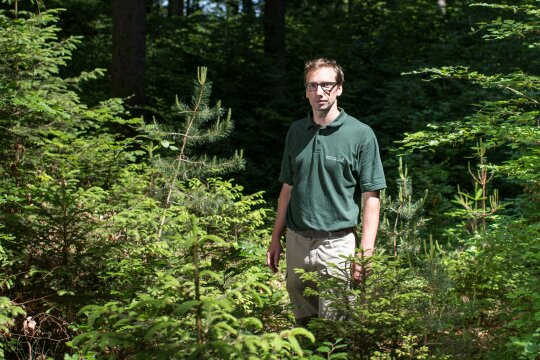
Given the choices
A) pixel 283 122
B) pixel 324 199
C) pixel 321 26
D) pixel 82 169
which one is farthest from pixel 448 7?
pixel 324 199

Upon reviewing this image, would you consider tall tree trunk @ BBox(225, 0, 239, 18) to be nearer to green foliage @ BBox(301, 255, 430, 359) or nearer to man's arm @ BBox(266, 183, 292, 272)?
man's arm @ BBox(266, 183, 292, 272)

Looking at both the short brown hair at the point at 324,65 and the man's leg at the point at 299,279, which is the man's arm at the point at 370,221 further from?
the short brown hair at the point at 324,65

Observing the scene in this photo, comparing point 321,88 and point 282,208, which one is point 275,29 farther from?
point 321,88

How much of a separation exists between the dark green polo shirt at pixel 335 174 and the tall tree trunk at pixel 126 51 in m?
7.09

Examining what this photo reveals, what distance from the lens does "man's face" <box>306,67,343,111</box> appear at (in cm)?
385

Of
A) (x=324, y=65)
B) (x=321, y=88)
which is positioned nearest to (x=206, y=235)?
(x=321, y=88)

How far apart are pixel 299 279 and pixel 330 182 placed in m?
0.68

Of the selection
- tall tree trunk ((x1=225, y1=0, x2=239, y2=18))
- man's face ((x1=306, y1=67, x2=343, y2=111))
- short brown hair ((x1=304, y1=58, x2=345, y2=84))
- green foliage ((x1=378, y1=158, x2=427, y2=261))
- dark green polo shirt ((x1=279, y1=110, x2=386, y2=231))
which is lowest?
green foliage ((x1=378, y1=158, x2=427, y2=261))

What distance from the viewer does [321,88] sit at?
3.86 meters

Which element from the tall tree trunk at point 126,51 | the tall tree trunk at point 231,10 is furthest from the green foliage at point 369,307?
the tall tree trunk at point 231,10

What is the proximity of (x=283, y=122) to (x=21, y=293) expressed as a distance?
8377mm

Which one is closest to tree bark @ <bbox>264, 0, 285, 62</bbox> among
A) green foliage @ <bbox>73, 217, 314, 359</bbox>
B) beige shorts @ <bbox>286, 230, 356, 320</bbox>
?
beige shorts @ <bbox>286, 230, 356, 320</bbox>

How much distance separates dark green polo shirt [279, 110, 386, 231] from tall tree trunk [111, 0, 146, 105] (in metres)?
7.09

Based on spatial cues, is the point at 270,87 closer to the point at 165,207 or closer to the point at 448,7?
the point at 448,7
